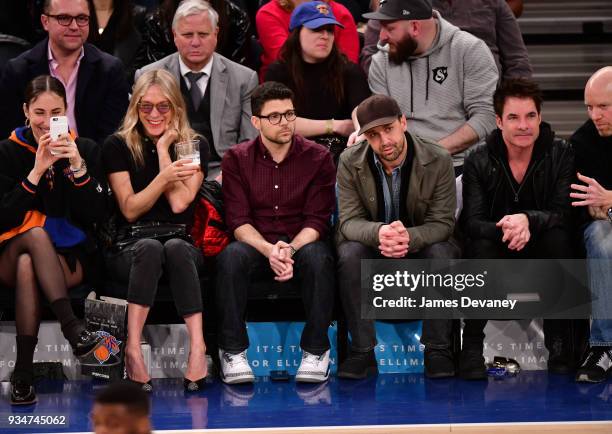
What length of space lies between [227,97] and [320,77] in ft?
1.64

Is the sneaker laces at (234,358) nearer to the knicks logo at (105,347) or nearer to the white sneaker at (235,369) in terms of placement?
the white sneaker at (235,369)

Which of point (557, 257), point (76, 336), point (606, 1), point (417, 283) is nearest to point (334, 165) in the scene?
point (417, 283)

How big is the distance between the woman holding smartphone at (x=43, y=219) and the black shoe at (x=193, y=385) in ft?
1.44

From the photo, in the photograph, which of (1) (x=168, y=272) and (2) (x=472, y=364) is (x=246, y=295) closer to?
(1) (x=168, y=272)

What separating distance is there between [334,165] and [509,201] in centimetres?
87

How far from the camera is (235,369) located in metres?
4.93

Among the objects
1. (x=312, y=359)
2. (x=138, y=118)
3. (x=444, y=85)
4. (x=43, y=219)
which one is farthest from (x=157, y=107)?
(x=444, y=85)

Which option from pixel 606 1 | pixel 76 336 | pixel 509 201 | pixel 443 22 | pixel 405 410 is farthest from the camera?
pixel 606 1

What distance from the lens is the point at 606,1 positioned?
750 centimetres

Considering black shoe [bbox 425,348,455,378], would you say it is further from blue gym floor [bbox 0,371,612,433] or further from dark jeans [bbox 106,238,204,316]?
dark jeans [bbox 106,238,204,316]

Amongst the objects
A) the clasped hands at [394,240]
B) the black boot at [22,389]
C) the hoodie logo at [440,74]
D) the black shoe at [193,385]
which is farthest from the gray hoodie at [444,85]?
the black boot at [22,389]

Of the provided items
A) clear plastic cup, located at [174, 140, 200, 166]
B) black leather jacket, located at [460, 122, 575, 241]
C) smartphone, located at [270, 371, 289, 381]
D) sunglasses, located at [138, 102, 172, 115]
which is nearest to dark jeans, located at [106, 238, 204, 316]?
clear plastic cup, located at [174, 140, 200, 166]

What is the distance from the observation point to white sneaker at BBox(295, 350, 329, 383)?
4934 mm

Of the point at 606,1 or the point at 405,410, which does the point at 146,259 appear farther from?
the point at 606,1
